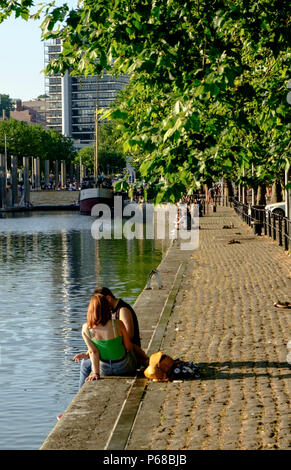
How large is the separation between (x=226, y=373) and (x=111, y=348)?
51.9 inches

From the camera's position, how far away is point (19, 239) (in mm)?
50062

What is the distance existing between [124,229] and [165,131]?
49634 millimetres

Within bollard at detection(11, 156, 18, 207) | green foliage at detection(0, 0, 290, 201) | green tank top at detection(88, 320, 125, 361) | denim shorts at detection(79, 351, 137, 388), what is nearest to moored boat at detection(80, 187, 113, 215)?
bollard at detection(11, 156, 18, 207)

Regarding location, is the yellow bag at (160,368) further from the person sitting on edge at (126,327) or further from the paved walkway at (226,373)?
the person sitting on edge at (126,327)

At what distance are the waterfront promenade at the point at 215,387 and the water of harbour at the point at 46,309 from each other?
171 centimetres

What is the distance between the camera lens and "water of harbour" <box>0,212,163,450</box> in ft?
39.2

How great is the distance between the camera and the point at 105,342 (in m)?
9.96

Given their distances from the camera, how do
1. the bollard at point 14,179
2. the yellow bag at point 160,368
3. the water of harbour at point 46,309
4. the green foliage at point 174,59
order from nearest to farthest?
the yellow bag at point 160,368 → the green foliage at point 174,59 → the water of harbour at point 46,309 → the bollard at point 14,179

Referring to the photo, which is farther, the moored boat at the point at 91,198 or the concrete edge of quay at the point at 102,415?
the moored boat at the point at 91,198

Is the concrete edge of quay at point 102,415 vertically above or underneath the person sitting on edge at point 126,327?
underneath

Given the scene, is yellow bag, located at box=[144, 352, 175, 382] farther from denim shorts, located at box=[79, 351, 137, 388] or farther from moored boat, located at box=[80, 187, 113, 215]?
moored boat, located at box=[80, 187, 113, 215]

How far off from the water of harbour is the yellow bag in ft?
5.47

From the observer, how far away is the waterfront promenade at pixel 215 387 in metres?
7.68

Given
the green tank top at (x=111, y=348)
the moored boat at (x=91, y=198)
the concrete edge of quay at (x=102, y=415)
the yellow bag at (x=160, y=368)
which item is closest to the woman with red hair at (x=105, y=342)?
the green tank top at (x=111, y=348)
